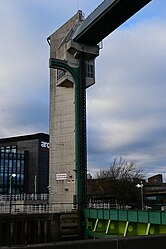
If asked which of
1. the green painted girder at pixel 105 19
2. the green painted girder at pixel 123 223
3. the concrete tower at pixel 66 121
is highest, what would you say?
the green painted girder at pixel 105 19

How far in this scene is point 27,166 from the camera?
121 meters

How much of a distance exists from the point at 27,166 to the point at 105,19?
88336 mm

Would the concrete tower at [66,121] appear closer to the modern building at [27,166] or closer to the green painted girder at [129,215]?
the green painted girder at [129,215]

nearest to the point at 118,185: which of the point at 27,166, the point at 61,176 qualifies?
the point at 61,176

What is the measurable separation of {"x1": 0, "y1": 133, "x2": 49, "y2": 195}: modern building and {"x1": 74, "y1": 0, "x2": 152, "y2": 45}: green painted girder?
80099 millimetres

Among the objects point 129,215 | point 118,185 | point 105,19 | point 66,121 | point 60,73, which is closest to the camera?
point 129,215

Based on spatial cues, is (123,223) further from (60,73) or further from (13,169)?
(13,169)

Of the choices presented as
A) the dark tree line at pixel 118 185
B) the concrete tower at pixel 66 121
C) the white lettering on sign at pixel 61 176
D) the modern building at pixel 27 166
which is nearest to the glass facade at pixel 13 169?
the modern building at pixel 27 166

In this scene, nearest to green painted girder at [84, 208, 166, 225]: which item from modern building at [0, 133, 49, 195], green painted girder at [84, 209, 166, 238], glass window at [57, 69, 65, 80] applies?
green painted girder at [84, 209, 166, 238]

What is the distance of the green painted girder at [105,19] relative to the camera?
38281mm

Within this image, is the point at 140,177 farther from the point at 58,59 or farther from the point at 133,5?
the point at 133,5

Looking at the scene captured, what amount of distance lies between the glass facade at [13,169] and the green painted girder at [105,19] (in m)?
81.7

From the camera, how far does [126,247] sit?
6.29m

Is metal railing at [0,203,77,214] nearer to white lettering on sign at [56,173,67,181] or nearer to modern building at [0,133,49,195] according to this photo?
white lettering on sign at [56,173,67,181]
